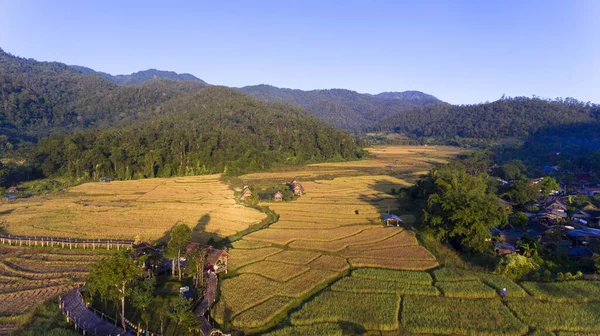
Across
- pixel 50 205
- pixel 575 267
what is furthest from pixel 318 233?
pixel 50 205

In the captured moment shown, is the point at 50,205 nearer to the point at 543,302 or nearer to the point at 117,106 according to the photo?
the point at 543,302

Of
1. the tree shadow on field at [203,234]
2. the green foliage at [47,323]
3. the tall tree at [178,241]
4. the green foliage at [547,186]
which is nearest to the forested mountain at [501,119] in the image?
the green foliage at [547,186]

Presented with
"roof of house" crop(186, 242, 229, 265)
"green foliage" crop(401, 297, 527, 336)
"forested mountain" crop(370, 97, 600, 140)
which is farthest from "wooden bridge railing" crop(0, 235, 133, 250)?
"forested mountain" crop(370, 97, 600, 140)

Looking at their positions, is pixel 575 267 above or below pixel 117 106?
below

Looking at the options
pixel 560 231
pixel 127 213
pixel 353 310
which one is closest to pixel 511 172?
pixel 560 231

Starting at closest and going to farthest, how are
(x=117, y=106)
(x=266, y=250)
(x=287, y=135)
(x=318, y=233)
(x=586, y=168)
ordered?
1. (x=266, y=250)
2. (x=318, y=233)
3. (x=586, y=168)
4. (x=287, y=135)
5. (x=117, y=106)

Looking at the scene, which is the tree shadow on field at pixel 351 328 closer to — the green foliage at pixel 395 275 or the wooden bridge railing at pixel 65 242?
the green foliage at pixel 395 275

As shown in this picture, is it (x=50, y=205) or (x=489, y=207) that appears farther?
(x=50, y=205)
